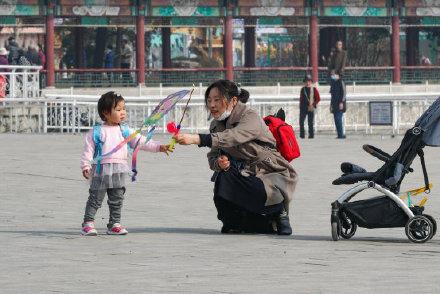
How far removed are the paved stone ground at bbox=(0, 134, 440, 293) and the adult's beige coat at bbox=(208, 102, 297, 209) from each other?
1.26 ft

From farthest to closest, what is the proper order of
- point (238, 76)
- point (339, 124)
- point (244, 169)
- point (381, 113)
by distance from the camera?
point (238, 76), point (381, 113), point (339, 124), point (244, 169)

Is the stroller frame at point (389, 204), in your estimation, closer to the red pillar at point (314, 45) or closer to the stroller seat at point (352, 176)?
the stroller seat at point (352, 176)

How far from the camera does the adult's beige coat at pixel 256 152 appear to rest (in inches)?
448

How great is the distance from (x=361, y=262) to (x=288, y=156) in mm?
2311

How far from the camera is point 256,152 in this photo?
11570mm

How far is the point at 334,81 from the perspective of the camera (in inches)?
1179

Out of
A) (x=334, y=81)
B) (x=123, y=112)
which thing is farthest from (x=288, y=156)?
(x=334, y=81)

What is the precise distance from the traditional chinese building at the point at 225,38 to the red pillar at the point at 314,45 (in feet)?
0.09

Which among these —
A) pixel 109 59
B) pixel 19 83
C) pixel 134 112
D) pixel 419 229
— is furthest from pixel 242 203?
pixel 109 59

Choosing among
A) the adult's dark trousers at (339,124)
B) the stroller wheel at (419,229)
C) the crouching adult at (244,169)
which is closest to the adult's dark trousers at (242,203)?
the crouching adult at (244,169)

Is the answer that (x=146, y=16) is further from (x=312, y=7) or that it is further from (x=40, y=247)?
(x=40, y=247)

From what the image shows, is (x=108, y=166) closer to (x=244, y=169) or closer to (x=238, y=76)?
(x=244, y=169)

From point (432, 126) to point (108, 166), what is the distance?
236cm

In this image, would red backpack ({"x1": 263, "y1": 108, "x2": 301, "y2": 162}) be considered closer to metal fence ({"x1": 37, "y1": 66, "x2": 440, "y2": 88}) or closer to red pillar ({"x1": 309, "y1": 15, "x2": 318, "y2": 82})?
metal fence ({"x1": 37, "y1": 66, "x2": 440, "y2": 88})
